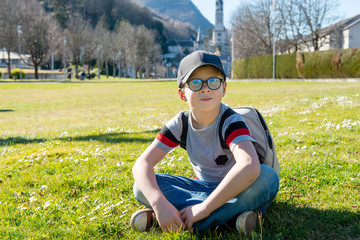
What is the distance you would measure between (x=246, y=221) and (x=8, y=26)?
3099 inches

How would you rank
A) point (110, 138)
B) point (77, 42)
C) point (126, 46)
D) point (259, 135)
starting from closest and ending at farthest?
point (259, 135)
point (110, 138)
point (77, 42)
point (126, 46)

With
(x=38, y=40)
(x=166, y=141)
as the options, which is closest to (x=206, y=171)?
(x=166, y=141)

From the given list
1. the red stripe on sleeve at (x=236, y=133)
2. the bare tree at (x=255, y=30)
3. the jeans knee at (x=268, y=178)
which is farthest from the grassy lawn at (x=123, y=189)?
the bare tree at (x=255, y=30)

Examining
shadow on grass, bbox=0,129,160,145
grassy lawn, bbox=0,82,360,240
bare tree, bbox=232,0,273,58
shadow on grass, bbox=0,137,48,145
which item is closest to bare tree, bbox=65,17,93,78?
bare tree, bbox=232,0,273,58

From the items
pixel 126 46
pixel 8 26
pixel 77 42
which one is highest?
pixel 8 26

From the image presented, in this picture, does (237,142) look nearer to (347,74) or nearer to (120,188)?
(120,188)

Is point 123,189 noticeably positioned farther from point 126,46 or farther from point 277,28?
point 126,46

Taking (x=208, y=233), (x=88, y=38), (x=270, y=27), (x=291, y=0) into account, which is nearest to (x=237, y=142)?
(x=208, y=233)

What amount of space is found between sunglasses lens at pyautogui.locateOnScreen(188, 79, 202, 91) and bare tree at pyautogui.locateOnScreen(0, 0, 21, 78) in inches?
2739

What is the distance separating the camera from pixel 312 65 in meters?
35.7

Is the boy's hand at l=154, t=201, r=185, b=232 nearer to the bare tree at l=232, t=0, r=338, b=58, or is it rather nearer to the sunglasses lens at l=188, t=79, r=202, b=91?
the sunglasses lens at l=188, t=79, r=202, b=91

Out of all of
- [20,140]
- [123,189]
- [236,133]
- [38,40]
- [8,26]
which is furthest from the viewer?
[38,40]

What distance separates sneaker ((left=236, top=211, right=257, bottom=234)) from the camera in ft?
8.79

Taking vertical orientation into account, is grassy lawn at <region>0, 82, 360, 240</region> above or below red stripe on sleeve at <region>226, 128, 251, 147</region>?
below
